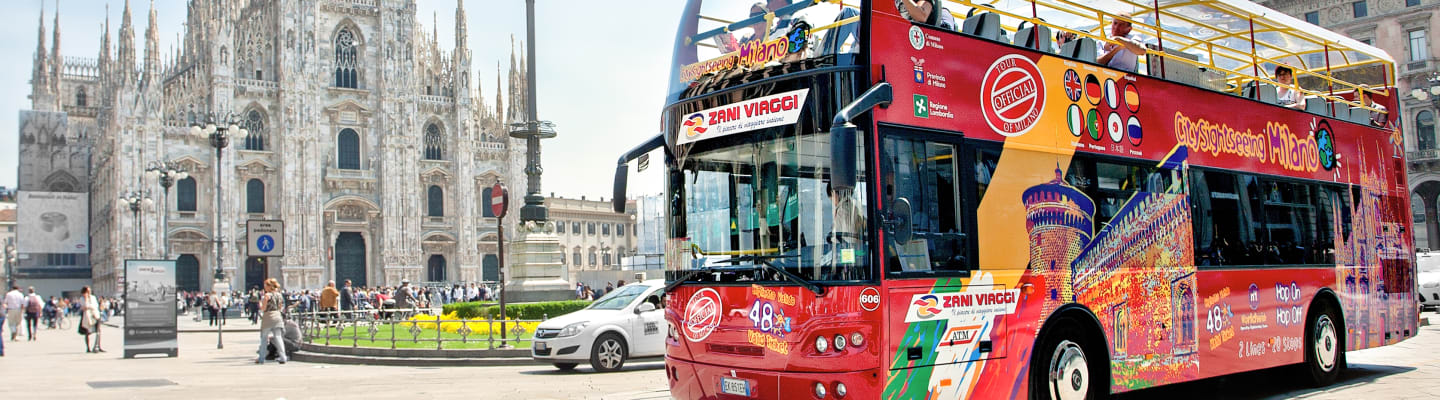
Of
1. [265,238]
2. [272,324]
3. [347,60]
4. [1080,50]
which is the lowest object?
[272,324]

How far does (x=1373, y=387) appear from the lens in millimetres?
8891

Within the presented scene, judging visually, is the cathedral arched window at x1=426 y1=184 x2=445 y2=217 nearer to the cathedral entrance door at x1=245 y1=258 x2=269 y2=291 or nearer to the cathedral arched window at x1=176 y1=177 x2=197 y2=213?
the cathedral entrance door at x1=245 y1=258 x2=269 y2=291

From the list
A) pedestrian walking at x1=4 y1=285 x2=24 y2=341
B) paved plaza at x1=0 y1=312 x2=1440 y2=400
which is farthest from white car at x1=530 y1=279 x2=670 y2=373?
pedestrian walking at x1=4 y1=285 x2=24 y2=341

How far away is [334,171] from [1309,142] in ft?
167

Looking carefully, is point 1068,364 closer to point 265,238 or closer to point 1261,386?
point 1261,386

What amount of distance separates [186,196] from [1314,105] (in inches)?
2021

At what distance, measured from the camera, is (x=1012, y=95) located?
6.53 metres

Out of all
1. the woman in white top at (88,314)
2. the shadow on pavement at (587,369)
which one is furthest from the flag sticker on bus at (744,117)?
the woman in white top at (88,314)

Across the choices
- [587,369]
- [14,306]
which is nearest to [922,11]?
[587,369]

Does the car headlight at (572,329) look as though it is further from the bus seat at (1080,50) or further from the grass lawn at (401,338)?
the bus seat at (1080,50)

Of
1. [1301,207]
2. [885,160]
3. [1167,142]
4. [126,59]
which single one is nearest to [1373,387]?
[1301,207]

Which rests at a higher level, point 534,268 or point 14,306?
point 534,268

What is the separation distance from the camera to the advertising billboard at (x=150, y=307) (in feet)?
53.5

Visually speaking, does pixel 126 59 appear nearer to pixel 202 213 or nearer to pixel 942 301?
pixel 202 213
